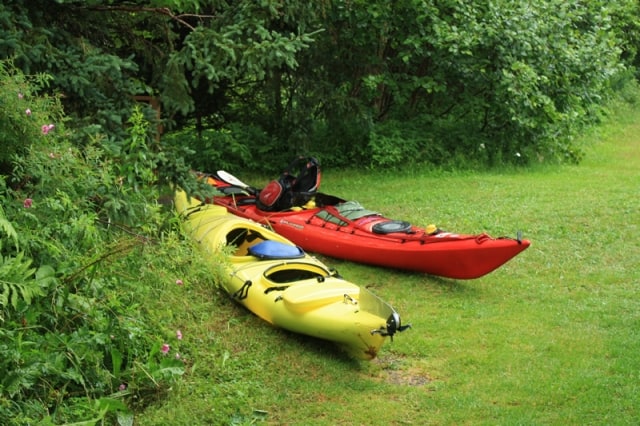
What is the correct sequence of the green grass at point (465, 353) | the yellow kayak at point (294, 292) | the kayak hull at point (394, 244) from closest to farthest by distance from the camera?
the green grass at point (465, 353), the yellow kayak at point (294, 292), the kayak hull at point (394, 244)

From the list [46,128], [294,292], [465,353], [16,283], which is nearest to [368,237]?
[294,292]

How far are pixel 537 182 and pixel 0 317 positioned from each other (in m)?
9.12

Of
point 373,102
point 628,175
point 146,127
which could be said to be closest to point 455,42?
point 373,102

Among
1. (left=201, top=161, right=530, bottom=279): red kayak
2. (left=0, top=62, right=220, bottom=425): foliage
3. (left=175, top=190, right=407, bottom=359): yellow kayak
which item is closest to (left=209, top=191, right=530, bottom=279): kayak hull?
(left=201, top=161, right=530, bottom=279): red kayak

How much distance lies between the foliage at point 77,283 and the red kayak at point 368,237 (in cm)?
239

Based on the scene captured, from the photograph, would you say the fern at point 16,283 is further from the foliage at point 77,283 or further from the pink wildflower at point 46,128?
the pink wildflower at point 46,128

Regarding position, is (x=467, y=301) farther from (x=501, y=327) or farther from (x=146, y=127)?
(x=146, y=127)

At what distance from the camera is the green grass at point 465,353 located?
5.45 m

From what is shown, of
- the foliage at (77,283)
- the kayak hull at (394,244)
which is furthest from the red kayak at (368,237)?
the foliage at (77,283)

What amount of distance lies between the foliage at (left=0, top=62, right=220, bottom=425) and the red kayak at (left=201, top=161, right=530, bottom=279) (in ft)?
7.86

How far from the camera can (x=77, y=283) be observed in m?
5.23

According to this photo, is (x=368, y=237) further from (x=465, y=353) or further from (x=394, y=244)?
(x=465, y=353)

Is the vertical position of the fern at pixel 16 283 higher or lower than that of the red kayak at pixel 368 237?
higher

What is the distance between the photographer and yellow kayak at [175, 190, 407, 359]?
601cm
